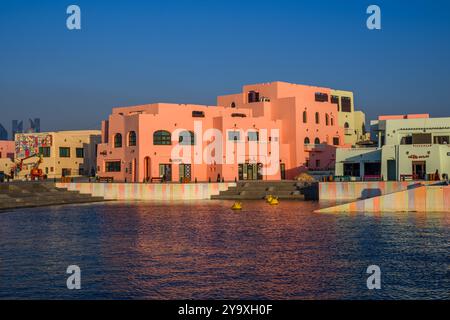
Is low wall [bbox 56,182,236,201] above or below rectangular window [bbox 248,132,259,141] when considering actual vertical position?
below

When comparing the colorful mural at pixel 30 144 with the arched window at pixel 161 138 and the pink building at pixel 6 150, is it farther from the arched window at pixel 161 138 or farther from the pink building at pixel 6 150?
the arched window at pixel 161 138

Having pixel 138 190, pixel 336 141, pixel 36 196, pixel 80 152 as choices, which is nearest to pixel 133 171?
pixel 138 190

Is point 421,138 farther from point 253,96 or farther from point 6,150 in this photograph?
point 6,150

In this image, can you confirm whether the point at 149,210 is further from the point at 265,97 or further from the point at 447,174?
the point at 265,97

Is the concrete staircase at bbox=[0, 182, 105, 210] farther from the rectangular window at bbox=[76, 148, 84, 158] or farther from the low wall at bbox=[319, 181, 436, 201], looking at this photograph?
the rectangular window at bbox=[76, 148, 84, 158]

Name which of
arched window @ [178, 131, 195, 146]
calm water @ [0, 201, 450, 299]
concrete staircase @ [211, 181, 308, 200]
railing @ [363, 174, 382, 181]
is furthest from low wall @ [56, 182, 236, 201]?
calm water @ [0, 201, 450, 299]

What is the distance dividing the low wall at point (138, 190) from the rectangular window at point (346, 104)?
36.4 metres

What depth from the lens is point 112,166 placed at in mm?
58531

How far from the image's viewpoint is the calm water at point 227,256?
Result: 14.1 m

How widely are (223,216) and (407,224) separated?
10678 millimetres

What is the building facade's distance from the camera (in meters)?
48.4

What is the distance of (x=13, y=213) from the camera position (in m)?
35.8
